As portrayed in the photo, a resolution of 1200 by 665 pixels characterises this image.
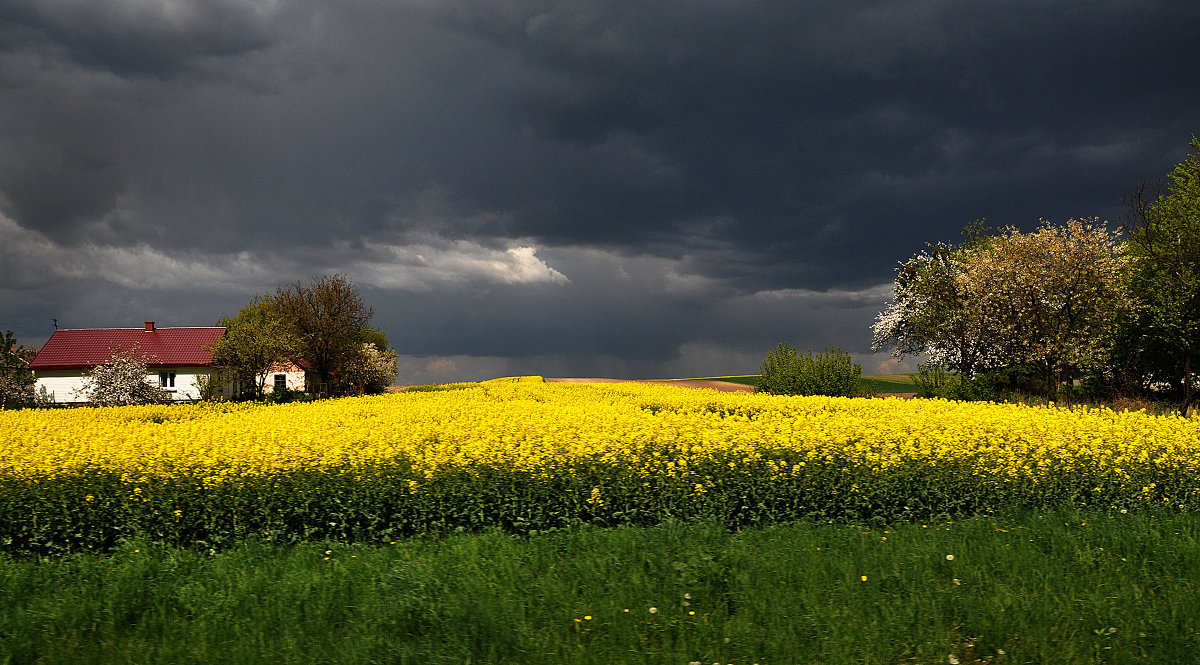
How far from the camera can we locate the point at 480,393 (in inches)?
857

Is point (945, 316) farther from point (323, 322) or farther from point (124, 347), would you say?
point (124, 347)

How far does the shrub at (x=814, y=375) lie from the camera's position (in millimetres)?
23312

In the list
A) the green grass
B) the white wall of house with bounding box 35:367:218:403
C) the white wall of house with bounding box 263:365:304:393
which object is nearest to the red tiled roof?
the white wall of house with bounding box 35:367:218:403

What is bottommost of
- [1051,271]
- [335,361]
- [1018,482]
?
[1018,482]

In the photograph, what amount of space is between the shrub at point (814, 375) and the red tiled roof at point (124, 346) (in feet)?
135

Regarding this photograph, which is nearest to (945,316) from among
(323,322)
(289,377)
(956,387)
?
(956,387)

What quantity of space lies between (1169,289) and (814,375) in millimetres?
17288

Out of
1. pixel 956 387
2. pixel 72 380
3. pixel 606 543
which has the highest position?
pixel 72 380

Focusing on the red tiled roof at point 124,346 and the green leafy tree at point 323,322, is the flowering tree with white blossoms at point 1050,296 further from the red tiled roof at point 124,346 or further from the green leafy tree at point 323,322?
the red tiled roof at point 124,346

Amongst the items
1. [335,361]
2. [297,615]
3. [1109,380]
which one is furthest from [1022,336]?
[335,361]

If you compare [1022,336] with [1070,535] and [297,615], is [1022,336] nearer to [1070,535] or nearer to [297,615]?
[1070,535]

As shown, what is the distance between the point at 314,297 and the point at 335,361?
363 centimetres

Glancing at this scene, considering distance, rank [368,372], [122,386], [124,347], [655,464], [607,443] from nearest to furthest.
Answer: [655,464] < [607,443] < [122,386] < [368,372] < [124,347]

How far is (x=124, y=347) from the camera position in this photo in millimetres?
49844
